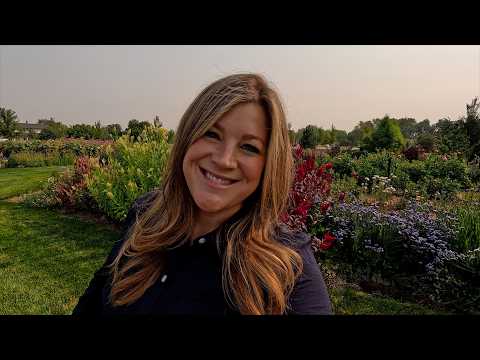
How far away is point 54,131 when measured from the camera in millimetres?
6418

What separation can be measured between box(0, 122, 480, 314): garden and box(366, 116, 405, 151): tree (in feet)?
9.52

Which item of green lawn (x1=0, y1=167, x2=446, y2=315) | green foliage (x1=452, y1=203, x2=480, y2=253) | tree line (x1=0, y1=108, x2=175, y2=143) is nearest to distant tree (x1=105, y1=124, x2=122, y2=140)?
tree line (x1=0, y1=108, x2=175, y2=143)

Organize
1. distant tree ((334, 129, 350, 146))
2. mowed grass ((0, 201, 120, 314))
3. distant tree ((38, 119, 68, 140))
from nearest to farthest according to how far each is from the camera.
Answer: mowed grass ((0, 201, 120, 314))
distant tree ((38, 119, 68, 140))
distant tree ((334, 129, 350, 146))

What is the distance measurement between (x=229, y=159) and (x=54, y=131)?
18.9 feet

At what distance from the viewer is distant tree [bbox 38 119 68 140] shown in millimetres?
6459

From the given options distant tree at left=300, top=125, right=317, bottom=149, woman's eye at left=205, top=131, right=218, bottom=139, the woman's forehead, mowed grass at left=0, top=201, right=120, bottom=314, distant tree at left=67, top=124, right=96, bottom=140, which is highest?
distant tree at left=300, top=125, right=317, bottom=149

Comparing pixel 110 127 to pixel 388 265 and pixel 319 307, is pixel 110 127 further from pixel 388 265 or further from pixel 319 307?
pixel 319 307

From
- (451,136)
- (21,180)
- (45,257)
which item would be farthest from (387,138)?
(45,257)

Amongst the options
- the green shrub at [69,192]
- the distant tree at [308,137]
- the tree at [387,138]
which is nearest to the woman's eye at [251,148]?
the green shrub at [69,192]

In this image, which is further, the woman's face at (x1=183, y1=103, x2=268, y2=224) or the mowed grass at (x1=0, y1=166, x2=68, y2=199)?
the mowed grass at (x1=0, y1=166, x2=68, y2=199)

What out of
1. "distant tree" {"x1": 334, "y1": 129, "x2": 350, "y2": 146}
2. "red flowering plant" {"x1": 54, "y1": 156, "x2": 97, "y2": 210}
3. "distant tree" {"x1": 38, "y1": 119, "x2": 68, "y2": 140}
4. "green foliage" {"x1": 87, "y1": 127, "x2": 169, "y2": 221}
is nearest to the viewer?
"green foliage" {"x1": 87, "y1": 127, "x2": 169, "y2": 221}

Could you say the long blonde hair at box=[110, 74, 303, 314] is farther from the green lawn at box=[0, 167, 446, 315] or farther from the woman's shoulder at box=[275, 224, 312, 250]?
the green lawn at box=[0, 167, 446, 315]

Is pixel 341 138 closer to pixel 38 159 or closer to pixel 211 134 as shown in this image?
pixel 38 159

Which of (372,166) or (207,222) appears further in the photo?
(372,166)
